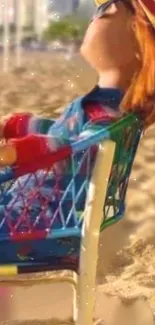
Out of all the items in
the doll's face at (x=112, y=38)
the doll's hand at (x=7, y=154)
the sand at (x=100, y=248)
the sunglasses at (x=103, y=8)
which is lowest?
the sand at (x=100, y=248)

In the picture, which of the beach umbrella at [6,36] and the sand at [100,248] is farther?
the beach umbrella at [6,36]

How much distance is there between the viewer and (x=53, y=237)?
84cm

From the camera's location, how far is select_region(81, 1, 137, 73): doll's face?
2.82 feet

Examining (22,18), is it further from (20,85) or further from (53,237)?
(53,237)

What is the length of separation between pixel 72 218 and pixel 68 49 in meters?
0.40

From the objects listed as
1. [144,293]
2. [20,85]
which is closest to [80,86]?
[144,293]

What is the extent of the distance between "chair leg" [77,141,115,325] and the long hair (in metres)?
0.07

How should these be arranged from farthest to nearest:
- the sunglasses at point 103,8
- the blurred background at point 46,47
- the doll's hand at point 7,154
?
the blurred background at point 46,47, the sunglasses at point 103,8, the doll's hand at point 7,154

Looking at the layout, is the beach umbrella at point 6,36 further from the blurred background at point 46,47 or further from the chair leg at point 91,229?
the chair leg at point 91,229

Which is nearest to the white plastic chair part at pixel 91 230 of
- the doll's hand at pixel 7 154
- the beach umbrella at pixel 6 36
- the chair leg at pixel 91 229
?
the chair leg at pixel 91 229

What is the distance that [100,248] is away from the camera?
141cm

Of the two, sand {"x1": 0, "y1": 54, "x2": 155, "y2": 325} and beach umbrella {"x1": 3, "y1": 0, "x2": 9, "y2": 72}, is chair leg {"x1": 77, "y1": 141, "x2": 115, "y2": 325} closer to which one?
sand {"x1": 0, "y1": 54, "x2": 155, "y2": 325}

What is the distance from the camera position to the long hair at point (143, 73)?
2.75 ft

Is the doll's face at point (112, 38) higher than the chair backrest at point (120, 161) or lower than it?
higher
